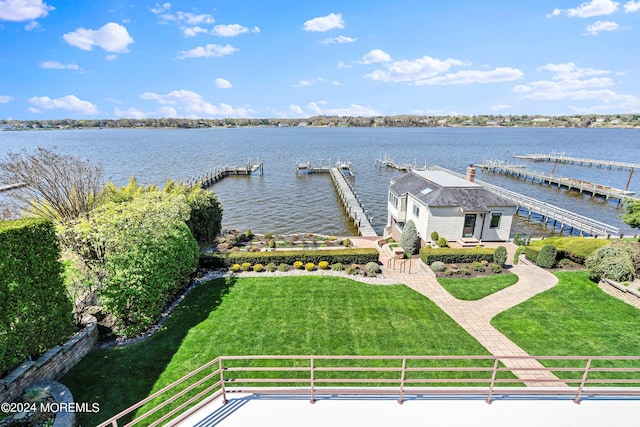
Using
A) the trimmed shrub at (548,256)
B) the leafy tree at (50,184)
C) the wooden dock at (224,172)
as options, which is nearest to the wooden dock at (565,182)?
the trimmed shrub at (548,256)

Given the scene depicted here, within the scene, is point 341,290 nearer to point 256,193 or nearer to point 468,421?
point 468,421

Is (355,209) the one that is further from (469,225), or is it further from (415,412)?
(415,412)

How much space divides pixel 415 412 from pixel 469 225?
19.7 meters

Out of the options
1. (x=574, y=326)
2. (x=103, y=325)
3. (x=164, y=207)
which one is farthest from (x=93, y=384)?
(x=574, y=326)

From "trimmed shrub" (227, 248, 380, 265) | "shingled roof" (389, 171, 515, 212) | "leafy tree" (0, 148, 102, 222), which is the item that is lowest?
"trimmed shrub" (227, 248, 380, 265)

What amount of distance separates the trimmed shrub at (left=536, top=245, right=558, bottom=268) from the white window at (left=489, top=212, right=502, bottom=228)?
16.3ft

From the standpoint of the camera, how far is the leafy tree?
760 inches

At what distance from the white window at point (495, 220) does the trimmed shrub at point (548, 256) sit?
4967 mm

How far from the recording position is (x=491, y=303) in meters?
16.1

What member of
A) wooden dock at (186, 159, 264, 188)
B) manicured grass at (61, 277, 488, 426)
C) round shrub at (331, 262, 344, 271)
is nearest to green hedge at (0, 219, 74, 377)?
manicured grass at (61, 277, 488, 426)

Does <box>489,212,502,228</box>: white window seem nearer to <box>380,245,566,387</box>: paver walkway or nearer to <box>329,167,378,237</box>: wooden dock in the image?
<box>380,245,566,387</box>: paver walkway

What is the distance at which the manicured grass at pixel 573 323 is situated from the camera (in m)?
12.4

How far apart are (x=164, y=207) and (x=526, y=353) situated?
682 inches

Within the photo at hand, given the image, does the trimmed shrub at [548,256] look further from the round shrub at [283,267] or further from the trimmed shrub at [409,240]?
the round shrub at [283,267]
